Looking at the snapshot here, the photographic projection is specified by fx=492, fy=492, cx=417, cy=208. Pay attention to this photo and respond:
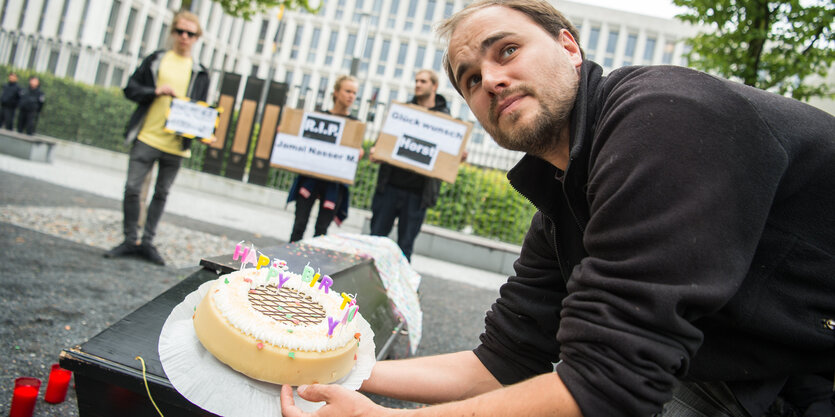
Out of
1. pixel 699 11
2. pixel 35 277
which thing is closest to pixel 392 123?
pixel 35 277

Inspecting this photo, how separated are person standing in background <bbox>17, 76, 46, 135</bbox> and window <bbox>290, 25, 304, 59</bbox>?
112ft

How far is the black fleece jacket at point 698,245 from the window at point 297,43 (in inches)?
1871

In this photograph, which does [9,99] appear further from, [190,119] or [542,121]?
[542,121]

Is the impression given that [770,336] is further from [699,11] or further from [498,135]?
[699,11]

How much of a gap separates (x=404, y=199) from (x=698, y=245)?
429 cm

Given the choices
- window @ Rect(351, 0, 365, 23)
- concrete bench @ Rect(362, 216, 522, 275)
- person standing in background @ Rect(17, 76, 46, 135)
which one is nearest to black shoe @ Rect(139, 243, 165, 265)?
concrete bench @ Rect(362, 216, 522, 275)

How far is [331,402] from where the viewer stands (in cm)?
114

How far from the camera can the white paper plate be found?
1.12 metres

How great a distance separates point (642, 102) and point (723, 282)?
389 millimetres

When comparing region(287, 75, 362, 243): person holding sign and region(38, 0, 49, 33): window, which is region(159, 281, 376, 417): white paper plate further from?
region(38, 0, 49, 33): window

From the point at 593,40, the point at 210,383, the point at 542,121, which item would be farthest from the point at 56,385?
the point at 593,40

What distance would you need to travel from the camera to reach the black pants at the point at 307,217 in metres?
4.86

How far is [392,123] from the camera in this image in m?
5.58

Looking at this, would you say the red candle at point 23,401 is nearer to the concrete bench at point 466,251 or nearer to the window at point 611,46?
the concrete bench at point 466,251
